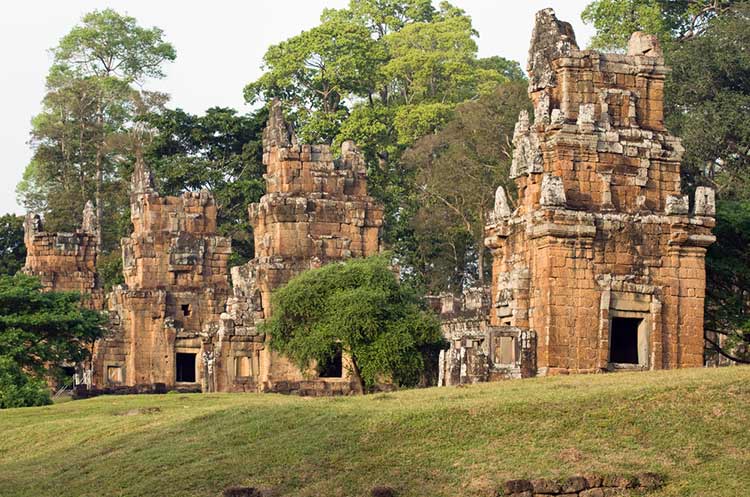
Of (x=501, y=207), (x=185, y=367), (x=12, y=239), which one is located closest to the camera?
(x=501, y=207)

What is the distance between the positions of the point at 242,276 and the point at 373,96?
1328 inches

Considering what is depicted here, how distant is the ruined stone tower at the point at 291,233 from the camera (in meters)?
47.8

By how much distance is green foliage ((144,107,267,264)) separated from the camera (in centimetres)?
7156

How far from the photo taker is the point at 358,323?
41906 millimetres

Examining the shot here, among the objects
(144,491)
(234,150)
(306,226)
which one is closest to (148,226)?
(306,226)

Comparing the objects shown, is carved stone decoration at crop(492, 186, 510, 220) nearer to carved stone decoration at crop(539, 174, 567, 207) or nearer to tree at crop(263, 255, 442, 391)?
carved stone decoration at crop(539, 174, 567, 207)

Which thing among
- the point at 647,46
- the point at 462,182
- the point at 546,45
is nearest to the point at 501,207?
the point at 546,45

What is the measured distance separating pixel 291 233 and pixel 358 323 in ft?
23.3

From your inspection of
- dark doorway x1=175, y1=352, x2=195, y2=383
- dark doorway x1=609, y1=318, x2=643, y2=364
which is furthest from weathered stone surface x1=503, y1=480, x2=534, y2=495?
dark doorway x1=175, y1=352, x2=195, y2=383

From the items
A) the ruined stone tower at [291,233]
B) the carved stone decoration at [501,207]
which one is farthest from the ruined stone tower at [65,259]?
the carved stone decoration at [501,207]

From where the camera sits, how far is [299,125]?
76.6 meters

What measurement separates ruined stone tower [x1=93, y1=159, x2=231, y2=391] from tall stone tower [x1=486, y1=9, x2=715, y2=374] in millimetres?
19035

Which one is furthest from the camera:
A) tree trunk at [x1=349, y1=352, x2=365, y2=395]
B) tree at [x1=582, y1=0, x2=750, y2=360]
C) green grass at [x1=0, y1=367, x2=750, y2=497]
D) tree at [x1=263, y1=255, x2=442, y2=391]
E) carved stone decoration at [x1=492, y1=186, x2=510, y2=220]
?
tree at [x1=582, y1=0, x2=750, y2=360]

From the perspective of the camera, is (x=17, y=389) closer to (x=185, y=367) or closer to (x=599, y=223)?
(x=599, y=223)
